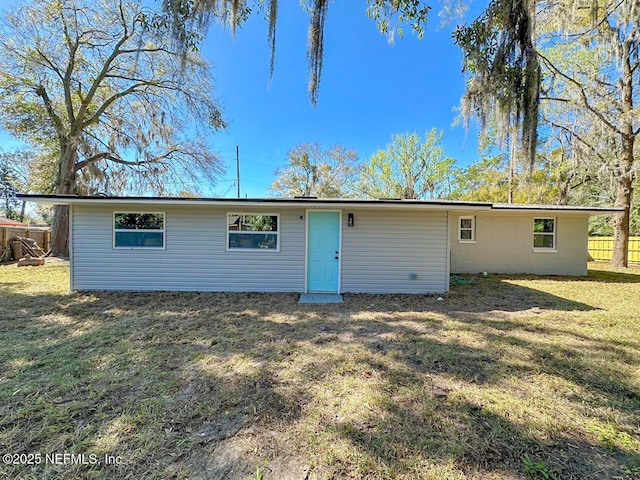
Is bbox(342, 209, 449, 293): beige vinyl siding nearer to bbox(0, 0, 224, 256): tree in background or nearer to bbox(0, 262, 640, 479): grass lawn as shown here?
bbox(0, 262, 640, 479): grass lawn

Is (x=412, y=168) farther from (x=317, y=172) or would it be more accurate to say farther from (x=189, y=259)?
(x=189, y=259)

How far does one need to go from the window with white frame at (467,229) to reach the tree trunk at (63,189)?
16219mm

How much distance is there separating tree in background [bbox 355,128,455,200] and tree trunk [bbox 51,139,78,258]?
18.0 meters

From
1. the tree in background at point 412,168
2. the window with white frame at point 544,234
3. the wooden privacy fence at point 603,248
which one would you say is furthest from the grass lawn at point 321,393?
the tree in background at point 412,168

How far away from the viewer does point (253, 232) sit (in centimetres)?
709

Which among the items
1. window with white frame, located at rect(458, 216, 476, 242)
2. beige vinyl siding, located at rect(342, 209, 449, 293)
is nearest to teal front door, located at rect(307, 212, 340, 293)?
beige vinyl siding, located at rect(342, 209, 449, 293)

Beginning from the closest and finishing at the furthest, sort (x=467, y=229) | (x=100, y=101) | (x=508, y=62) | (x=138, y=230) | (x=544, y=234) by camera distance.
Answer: (x=508, y=62) < (x=138, y=230) < (x=544, y=234) < (x=467, y=229) < (x=100, y=101)

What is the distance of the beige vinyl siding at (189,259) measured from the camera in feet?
22.8

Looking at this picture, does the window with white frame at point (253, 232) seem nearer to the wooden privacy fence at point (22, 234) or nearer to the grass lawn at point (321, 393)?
the grass lawn at point (321, 393)

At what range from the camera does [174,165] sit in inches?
551

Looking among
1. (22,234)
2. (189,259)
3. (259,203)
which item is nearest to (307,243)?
(259,203)

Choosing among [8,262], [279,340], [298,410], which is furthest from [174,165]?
[298,410]

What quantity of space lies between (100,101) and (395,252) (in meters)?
15.3

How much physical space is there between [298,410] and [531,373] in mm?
2642
